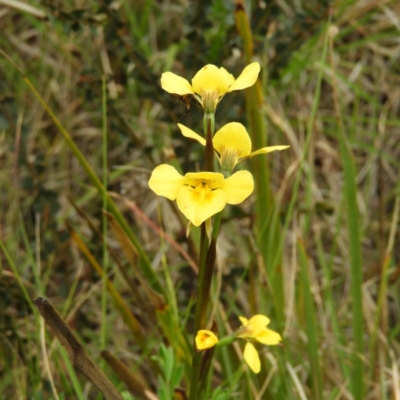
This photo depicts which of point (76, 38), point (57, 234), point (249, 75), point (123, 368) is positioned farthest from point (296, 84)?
point (249, 75)

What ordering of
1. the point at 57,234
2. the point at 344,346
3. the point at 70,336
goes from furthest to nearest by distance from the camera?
the point at 57,234, the point at 344,346, the point at 70,336

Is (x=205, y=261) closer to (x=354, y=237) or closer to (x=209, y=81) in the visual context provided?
(x=209, y=81)

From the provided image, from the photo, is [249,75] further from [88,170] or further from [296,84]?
[296,84]

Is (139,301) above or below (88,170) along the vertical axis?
below

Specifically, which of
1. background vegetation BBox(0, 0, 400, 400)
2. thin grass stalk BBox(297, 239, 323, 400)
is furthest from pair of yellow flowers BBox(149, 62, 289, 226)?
thin grass stalk BBox(297, 239, 323, 400)

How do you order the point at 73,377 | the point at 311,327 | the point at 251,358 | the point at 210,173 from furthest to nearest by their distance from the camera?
the point at 311,327 < the point at 73,377 < the point at 251,358 < the point at 210,173

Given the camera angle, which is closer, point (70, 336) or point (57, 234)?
point (70, 336)

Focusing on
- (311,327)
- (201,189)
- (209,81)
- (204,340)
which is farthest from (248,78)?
(311,327)
